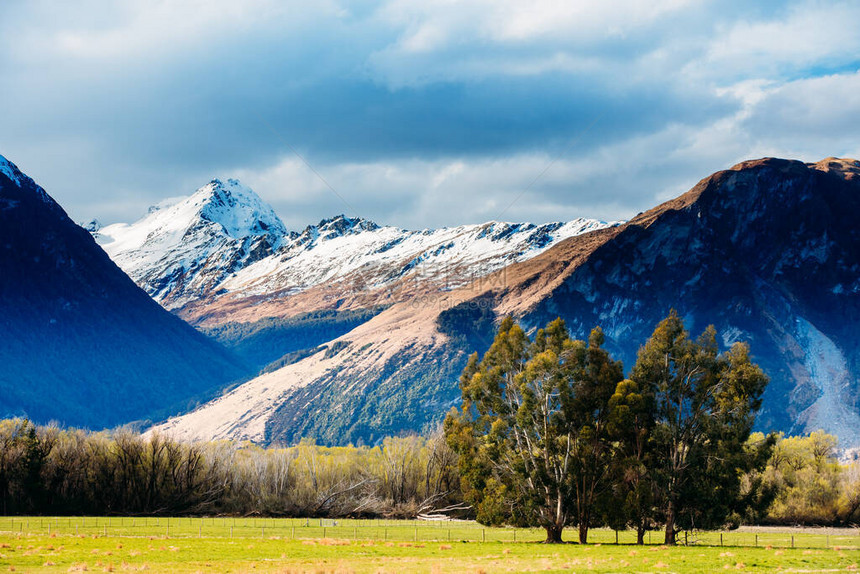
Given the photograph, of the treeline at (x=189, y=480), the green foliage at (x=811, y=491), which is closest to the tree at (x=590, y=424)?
the green foliage at (x=811, y=491)

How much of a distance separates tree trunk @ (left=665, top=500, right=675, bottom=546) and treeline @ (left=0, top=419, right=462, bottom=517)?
6196 centimetres

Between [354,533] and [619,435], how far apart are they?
3613 cm

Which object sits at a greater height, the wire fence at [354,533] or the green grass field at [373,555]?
the green grass field at [373,555]

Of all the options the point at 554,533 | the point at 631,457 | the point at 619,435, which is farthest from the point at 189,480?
the point at 631,457

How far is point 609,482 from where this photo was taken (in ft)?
250

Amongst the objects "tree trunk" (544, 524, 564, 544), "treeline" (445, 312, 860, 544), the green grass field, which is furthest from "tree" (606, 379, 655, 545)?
the green grass field

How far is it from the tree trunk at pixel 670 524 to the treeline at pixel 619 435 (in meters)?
0.09

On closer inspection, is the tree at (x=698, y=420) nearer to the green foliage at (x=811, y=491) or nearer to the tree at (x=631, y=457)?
the tree at (x=631, y=457)

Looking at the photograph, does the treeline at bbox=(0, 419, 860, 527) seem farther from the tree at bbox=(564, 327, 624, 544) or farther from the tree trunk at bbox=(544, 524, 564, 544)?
the tree at bbox=(564, 327, 624, 544)

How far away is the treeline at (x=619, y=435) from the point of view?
7319cm

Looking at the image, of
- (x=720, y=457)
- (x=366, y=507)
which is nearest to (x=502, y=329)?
(x=720, y=457)

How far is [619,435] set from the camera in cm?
7462

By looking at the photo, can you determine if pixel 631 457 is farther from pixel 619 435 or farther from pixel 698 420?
pixel 698 420

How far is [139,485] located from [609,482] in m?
87.1
